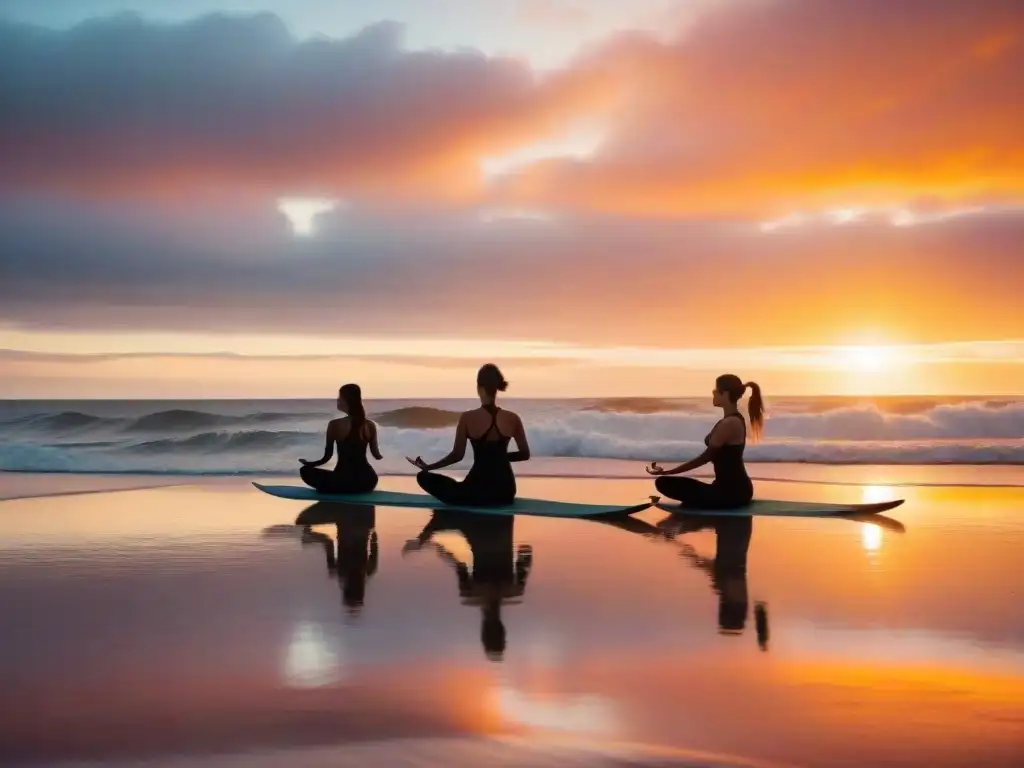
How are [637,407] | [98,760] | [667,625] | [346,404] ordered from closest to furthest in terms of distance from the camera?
[98,760] → [667,625] → [346,404] → [637,407]

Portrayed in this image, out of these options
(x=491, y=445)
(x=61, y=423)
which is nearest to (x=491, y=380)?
(x=491, y=445)

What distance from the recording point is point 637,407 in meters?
55.5

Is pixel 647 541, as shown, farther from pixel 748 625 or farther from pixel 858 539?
pixel 748 625

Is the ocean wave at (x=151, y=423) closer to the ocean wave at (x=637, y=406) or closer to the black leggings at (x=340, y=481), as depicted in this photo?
the ocean wave at (x=637, y=406)

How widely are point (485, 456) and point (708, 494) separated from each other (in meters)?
2.46

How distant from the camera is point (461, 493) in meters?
11.5

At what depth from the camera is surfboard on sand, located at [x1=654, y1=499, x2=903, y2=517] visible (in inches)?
439

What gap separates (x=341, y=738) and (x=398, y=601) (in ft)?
8.63

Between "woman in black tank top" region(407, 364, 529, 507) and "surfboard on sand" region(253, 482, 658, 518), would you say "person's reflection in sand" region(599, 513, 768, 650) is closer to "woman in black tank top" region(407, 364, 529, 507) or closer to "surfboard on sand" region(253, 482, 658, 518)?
"surfboard on sand" region(253, 482, 658, 518)

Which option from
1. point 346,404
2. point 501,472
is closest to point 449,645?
point 501,472

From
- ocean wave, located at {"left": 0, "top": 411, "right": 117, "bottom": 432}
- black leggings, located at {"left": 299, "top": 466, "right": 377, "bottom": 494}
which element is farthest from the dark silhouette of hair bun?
ocean wave, located at {"left": 0, "top": 411, "right": 117, "bottom": 432}

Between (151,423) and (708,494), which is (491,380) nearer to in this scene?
(708,494)

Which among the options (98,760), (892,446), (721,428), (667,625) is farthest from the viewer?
(892,446)

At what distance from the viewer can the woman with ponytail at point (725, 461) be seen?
10914mm
